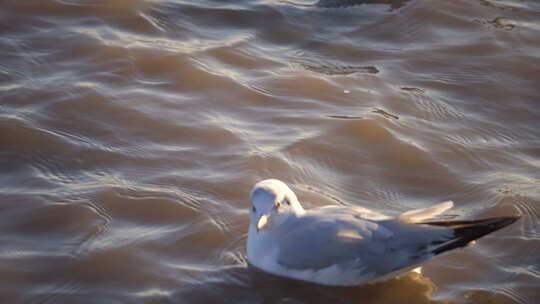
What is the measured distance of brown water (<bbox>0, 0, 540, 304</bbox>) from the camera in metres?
4.88

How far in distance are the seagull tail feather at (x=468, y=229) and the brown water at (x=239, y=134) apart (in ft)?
1.42

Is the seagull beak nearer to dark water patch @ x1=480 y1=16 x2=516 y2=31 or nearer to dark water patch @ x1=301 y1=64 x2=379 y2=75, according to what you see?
dark water patch @ x1=301 y1=64 x2=379 y2=75

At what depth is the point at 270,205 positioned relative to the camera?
15.8ft

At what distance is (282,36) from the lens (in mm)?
8367

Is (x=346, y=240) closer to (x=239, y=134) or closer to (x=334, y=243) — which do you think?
(x=334, y=243)

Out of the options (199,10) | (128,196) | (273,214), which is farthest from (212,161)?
(199,10)

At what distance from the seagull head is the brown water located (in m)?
0.40

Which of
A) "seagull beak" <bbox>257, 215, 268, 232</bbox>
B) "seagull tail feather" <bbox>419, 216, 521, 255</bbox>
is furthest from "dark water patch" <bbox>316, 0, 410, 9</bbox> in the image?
"seagull tail feather" <bbox>419, 216, 521, 255</bbox>

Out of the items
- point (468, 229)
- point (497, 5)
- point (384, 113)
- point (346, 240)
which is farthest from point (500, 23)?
point (346, 240)

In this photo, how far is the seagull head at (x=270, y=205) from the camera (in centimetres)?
480

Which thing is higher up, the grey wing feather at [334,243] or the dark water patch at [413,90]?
the dark water patch at [413,90]

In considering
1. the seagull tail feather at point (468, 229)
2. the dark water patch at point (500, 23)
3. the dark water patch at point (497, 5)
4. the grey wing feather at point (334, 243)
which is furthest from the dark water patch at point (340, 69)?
the seagull tail feather at point (468, 229)

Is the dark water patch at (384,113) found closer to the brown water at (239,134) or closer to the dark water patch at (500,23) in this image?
the brown water at (239,134)

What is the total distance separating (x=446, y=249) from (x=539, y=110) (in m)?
3.25
